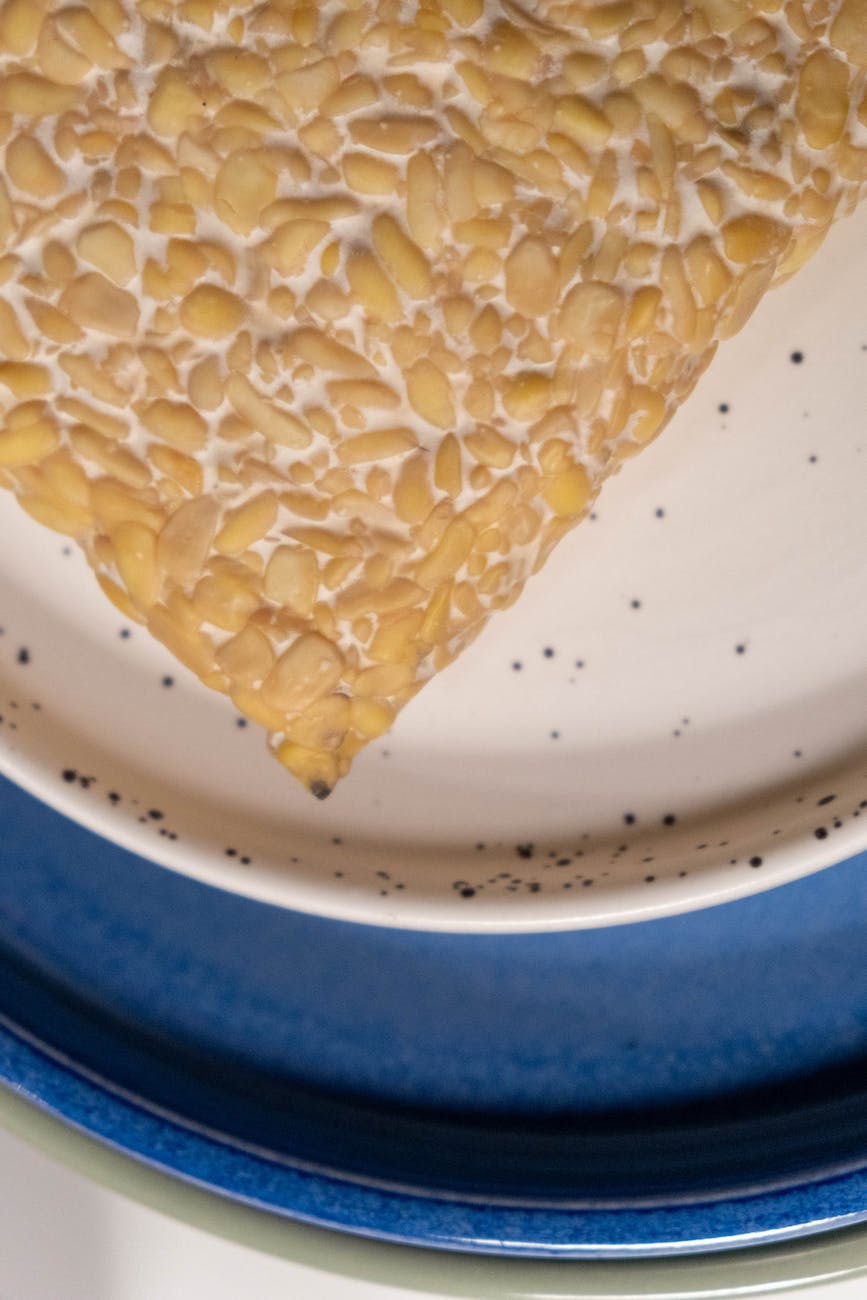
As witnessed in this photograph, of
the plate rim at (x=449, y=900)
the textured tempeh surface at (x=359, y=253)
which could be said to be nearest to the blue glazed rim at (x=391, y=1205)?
the plate rim at (x=449, y=900)

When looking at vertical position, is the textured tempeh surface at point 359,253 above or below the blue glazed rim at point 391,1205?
above

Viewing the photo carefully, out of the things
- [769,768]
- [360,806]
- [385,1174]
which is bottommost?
[385,1174]

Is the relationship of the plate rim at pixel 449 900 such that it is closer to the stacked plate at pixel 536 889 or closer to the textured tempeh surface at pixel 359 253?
the stacked plate at pixel 536 889

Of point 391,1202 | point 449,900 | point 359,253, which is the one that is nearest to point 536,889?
point 449,900

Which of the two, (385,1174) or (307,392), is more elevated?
(307,392)

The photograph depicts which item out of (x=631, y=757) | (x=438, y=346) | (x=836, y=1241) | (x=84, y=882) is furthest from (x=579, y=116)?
(x=836, y=1241)

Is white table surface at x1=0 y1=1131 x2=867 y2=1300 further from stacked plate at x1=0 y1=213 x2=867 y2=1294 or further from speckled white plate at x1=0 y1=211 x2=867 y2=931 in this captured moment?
speckled white plate at x1=0 y1=211 x2=867 y2=931

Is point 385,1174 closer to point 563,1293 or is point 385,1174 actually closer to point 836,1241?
point 563,1293
